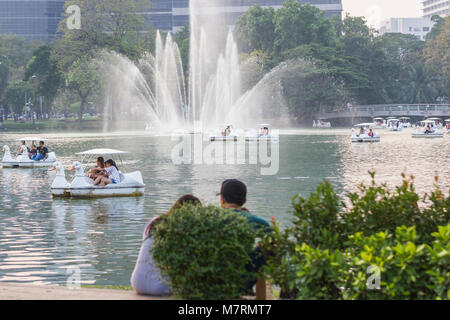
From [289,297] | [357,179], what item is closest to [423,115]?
[357,179]

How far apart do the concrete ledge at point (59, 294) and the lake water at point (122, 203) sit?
1398 millimetres

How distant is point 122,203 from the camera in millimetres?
22141

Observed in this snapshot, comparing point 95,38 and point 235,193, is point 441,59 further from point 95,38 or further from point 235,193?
point 235,193

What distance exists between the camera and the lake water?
522 inches

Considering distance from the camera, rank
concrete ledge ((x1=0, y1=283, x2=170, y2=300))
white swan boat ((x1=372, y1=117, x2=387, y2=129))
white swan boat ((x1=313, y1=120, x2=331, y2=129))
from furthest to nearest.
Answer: white swan boat ((x1=313, y1=120, x2=331, y2=129)) → white swan boat ((x1=372, y1=117, x2=387, y2=129)) → concrete ledge ((x1=0, y1=283, x2=170, y2=300))

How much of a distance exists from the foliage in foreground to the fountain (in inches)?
2469

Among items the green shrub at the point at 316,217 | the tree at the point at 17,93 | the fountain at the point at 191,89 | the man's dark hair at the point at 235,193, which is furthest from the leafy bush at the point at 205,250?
the tree at the point at 17,93

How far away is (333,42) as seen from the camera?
376ft

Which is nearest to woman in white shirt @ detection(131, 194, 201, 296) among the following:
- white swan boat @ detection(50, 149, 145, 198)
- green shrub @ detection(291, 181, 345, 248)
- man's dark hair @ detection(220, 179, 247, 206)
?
man's dark hair @ detection(220, 179, 247, 206)

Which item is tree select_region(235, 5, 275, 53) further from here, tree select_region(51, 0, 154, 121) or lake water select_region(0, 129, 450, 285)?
lake water select_region(0, 129, 450, 285)

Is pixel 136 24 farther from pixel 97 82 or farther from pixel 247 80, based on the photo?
pixel 247 80

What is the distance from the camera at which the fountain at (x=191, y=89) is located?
253 ft

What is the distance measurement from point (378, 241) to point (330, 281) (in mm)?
560

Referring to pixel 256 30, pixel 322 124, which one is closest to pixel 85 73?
pixel 256 30
